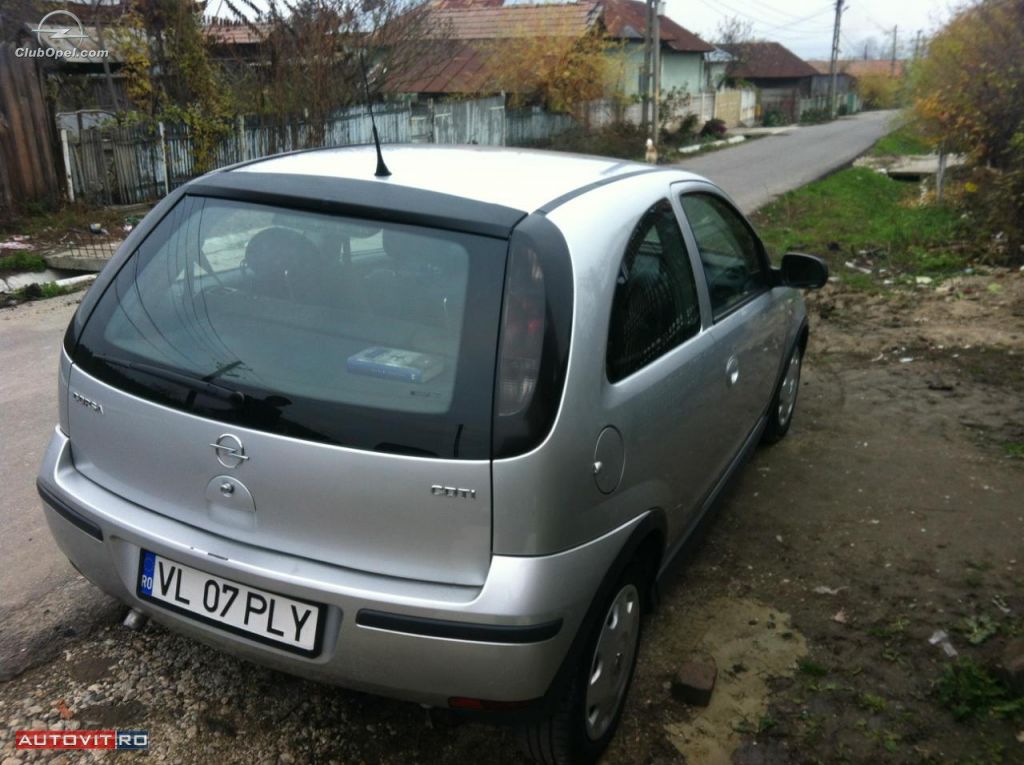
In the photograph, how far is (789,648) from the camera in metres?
3.27

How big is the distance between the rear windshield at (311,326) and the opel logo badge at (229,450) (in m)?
0.05

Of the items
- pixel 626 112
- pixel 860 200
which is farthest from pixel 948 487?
pixel 626 112

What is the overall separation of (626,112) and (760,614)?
28.6 meters

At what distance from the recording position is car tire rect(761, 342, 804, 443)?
4.84 m

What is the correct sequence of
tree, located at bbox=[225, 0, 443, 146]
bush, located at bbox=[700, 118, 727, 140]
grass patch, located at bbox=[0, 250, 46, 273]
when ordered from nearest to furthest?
grass patch, located at bbox=[0, 250, 46, 273]
tree, located at bbox=[225, 0, 443, 146]
bush, located at bbox=[700, 118, 727, 140]

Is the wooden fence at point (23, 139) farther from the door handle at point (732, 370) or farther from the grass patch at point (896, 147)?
the grass patch at point (896, 147)

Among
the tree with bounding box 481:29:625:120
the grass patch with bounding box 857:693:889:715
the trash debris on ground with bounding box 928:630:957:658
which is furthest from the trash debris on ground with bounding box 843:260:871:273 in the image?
the tree with bounding box 481:29:625:120

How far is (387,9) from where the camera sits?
1756 centimetres

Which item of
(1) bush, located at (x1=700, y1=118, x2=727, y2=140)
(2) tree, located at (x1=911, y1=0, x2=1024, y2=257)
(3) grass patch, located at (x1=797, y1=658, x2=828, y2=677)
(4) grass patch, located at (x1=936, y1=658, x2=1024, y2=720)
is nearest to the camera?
(4) grass patch, located at (x1=936, y1=658, x2=1024, y2=720)

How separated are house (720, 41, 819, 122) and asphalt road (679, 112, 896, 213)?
23424 millimetres

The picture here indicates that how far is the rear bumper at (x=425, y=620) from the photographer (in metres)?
2.14

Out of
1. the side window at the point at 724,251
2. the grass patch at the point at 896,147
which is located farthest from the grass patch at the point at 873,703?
the grass patch at the point at 896,147

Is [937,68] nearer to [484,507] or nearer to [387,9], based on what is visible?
[387,9]

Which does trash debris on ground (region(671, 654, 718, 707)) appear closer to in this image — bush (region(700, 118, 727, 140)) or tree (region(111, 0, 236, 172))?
tree (region(111, 0, 236, 172))
